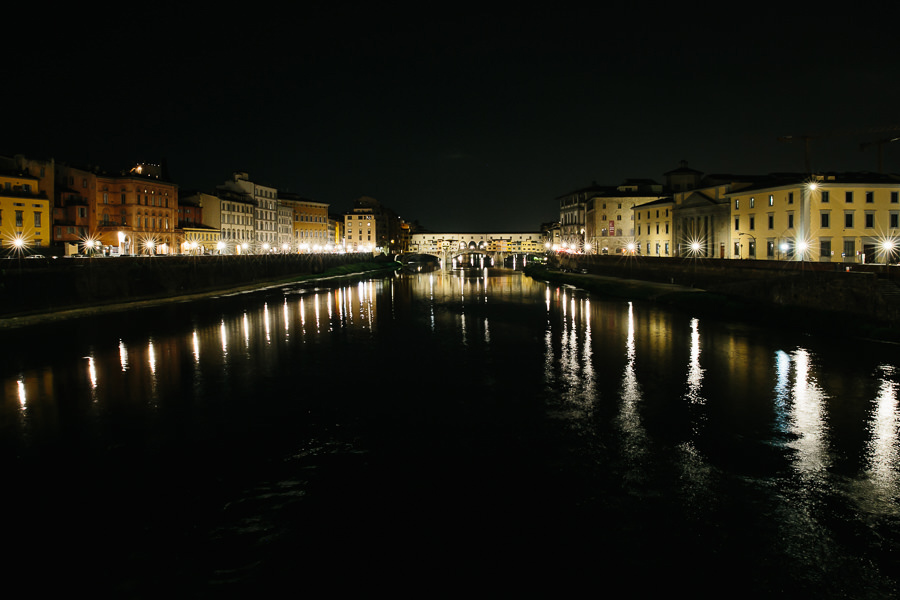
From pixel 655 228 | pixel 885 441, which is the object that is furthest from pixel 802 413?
pixel 655 228

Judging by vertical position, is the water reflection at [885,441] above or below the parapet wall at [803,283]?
below

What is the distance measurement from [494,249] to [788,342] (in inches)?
6522

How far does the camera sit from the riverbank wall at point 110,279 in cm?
2908

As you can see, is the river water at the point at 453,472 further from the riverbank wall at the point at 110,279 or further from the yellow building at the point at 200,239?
the yellow building at the point at 200,239

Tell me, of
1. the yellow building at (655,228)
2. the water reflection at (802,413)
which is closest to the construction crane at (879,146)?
the yellow building at (655,228)

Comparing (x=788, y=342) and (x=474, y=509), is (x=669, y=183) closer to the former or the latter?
(x=788, y=342)

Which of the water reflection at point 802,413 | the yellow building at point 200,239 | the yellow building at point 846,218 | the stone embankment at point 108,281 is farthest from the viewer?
the yellow building at point 200,239

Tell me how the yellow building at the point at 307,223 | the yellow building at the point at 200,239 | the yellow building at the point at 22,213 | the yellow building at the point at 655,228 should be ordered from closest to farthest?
the yellow building at the point at 22,213 → the yellow building at the point at 200,239 → the yellow building at the point at 655,228 → the yellow building at the point at 307,223

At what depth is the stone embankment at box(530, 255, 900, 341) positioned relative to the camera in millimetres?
23312

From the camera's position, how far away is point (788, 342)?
23.1 m

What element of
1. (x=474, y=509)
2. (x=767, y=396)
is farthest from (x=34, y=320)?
(x=767, y=396)

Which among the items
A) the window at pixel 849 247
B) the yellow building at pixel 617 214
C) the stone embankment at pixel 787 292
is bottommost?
the stone embankment at pixel 787 292

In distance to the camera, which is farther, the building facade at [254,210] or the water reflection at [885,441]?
the building facade at [254,210]

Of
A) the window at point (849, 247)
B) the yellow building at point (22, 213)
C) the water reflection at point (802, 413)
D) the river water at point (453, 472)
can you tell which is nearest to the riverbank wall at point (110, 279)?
the yellow building at point (22, 213)
